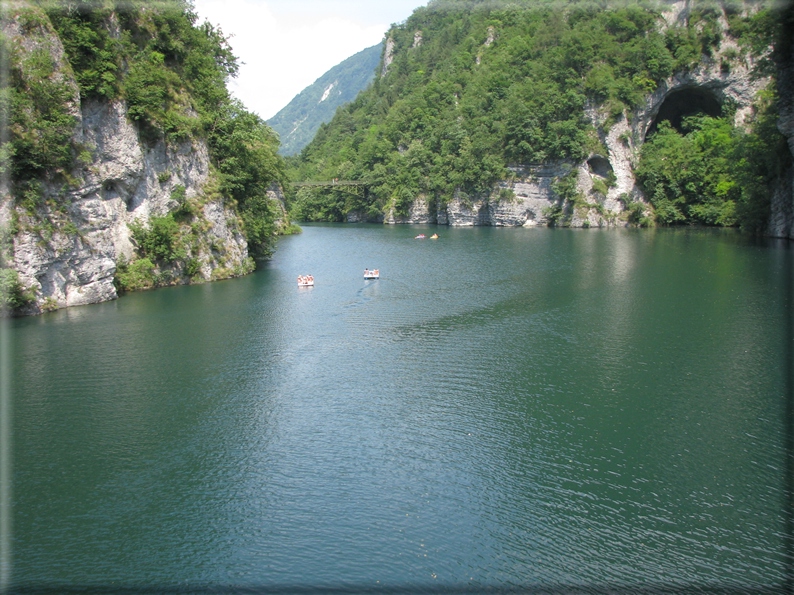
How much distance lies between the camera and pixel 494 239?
75.1 metres

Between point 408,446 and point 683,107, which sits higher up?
point 683,107

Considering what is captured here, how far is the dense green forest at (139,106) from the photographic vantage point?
32500mm

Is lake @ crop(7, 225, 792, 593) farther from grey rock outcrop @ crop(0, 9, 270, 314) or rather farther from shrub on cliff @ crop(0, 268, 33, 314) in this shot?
grey rock outcrop @ crop(0, 9, 270, 314)

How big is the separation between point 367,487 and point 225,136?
40.7m

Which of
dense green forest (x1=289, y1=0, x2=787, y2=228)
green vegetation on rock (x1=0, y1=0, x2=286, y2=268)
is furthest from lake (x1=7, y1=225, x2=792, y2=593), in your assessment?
dense green forest (x1=289, y1=0, x2=787, y2=228)

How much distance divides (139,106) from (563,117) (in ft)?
223

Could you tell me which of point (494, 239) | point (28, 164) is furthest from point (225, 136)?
point (494, 239)

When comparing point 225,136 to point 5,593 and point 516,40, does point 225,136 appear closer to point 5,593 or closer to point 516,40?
point 5,593

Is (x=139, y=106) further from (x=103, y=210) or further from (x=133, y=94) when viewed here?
(x=103, y=210)

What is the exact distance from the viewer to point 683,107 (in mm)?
97062

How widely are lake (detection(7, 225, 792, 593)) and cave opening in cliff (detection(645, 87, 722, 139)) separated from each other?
6969 cm

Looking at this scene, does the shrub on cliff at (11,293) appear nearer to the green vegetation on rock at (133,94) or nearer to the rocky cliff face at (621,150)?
the green vegetation on rock at (133,94)

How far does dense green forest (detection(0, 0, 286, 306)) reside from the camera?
32500mm

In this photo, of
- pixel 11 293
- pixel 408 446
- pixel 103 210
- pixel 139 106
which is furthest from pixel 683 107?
pixel 11 293
